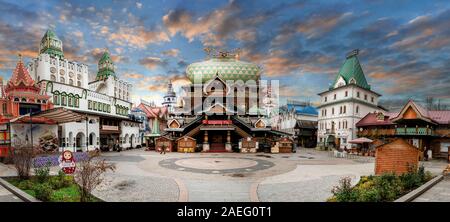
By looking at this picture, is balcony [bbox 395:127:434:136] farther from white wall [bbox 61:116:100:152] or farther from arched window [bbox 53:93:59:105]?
white wall [bbox 61:116:100:152]

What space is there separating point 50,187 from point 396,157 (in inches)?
360

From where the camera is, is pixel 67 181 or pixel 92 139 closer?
pixel 67 181

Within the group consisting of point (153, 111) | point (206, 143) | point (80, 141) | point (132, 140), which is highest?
point (153, 111)

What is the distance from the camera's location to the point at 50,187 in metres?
4.80

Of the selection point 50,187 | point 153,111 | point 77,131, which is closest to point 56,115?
point 77,131

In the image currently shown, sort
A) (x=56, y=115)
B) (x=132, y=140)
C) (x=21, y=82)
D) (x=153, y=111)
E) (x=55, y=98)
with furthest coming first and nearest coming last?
(x=153, y=111)
(x=132, y=140)
(x=55, y=98)
(x=21, y=82)
(x=56, y=115)

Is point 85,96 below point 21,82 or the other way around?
below

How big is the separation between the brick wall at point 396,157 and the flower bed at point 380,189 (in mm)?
410

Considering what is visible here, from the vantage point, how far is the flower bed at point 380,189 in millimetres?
3653

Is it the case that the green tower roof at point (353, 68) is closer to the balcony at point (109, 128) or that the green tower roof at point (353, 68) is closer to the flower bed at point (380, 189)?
the flower bed at point (380, 189)

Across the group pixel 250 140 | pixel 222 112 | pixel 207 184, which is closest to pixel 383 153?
pixel 207 184

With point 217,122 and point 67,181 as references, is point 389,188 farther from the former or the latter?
point 217,122

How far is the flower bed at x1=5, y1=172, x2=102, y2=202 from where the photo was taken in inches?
169
